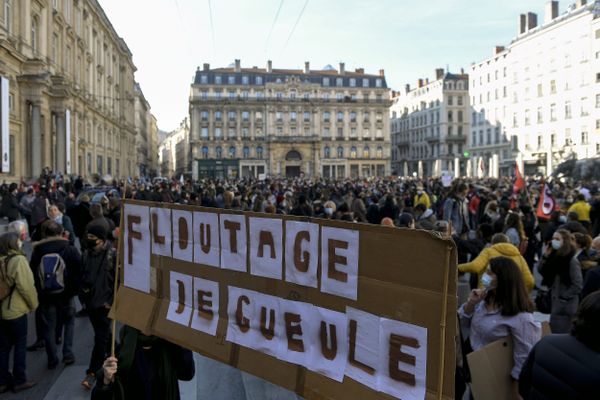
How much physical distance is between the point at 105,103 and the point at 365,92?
53.1 m

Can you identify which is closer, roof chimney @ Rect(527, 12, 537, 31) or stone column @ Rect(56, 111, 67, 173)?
stone column @ Rect(56, 111, 67, 173)

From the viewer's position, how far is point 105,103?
52250mm

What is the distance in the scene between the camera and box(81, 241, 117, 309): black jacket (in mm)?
5383

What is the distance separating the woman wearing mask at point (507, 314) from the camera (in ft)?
11.5

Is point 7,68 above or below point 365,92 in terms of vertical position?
below

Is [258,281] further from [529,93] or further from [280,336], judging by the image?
[529,93]

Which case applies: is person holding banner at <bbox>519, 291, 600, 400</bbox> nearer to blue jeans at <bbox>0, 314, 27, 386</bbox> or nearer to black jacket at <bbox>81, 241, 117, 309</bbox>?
black jacket at <bbox>81, 241, 117, 309</bbox>

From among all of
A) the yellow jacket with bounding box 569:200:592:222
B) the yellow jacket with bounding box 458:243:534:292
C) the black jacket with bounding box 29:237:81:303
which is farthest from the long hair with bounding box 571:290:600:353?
the yellow jacket with bounding box 569:200:592:222

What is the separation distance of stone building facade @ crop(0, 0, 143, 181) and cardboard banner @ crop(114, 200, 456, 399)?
21347mm

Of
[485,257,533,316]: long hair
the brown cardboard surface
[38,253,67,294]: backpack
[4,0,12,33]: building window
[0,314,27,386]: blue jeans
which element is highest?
[4,0,12,33]: building window

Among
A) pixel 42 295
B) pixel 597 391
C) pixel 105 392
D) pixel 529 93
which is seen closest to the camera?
pixel 597 391

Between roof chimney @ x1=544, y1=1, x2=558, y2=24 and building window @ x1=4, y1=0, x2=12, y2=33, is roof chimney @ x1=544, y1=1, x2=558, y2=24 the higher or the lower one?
the higher one

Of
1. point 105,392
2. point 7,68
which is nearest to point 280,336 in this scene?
point 105,392

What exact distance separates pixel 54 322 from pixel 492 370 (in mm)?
4966
